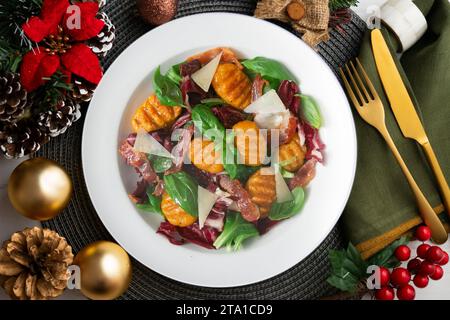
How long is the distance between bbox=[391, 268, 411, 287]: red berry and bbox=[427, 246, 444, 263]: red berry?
5 cm

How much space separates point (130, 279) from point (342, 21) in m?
0.60

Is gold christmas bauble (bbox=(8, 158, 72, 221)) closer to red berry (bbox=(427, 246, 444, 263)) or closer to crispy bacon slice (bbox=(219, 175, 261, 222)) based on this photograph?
crispy bacon slice (bbox=(219, 175, 261, 222))

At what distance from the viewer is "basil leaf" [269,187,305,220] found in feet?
3.64

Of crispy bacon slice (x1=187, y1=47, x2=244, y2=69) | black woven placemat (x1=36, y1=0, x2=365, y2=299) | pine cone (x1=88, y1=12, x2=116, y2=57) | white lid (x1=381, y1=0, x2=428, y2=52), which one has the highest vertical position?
white lid (x1=381, y1=0, x2=428, y2=52)

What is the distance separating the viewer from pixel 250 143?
3.62 feet

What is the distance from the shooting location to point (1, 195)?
1116 millimetres

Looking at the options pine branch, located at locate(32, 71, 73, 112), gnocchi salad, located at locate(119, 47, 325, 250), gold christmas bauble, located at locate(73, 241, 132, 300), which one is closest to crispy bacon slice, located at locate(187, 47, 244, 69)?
gnocchi salad, located at locate(119, 47, 325, 250)

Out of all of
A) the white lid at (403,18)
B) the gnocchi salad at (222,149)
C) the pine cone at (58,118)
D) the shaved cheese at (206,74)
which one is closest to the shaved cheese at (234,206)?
the gnocchi salad at (222,149)

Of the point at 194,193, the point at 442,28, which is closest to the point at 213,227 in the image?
the point at 194,193

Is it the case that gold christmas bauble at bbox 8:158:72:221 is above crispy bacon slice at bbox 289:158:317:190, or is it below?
below

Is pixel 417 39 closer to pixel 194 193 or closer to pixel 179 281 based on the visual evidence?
pixel 194 193

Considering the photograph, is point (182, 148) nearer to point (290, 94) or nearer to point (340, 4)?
point (290, 94)

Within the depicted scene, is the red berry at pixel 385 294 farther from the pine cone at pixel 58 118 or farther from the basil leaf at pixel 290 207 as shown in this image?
the pine cone at pixel 58 118

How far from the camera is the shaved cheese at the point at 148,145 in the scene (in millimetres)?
1107
